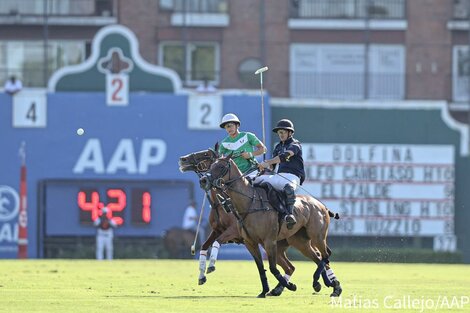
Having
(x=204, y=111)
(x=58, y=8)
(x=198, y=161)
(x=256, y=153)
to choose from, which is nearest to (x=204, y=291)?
(x=198, y=161)

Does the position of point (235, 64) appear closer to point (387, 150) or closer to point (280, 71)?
point (280, 71)

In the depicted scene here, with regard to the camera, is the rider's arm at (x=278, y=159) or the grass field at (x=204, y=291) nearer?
the grass field at (x=204, y=291)

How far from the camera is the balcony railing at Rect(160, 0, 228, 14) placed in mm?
59688

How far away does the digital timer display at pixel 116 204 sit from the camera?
48344 millimetres

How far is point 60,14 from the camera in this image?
59.7 meters

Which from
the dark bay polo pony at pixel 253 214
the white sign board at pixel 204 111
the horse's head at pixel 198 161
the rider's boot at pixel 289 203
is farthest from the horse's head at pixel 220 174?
the white sign board at pixel 204 111

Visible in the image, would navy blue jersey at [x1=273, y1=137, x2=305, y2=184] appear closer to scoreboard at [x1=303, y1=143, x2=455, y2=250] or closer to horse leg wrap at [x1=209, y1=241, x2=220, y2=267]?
horse leg wrap at [x1=209, y1=241, x2=220, y2=267]

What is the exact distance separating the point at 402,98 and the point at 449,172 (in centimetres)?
701

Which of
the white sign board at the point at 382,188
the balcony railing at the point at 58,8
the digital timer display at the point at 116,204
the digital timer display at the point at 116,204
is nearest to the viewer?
the digital timer display at the point at 116,204

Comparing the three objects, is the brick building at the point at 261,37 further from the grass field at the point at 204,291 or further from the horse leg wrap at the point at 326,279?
the horse leg wrap at the point at 326,279

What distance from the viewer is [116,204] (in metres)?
48.2

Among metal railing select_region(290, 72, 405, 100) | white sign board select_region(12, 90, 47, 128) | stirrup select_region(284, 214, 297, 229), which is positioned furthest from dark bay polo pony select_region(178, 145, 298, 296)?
metal railing select_region(290, 72, 405, 100)

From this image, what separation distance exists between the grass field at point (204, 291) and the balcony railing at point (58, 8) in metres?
24.3

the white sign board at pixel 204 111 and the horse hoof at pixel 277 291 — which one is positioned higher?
the white sign board at pixel 204 111
